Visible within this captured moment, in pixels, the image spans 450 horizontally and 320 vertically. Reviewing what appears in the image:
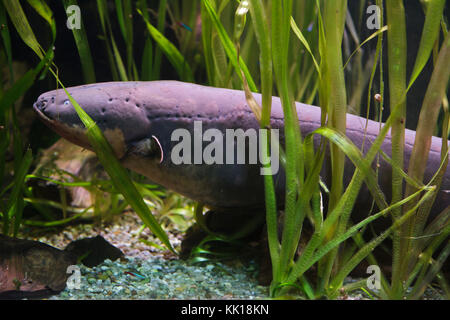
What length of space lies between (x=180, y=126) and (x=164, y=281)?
2.69 feet

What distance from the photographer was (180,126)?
2.05 meters

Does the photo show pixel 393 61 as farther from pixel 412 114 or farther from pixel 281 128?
pixel 412 114

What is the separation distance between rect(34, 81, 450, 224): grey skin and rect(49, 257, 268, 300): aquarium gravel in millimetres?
391

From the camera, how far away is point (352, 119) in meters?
2.16

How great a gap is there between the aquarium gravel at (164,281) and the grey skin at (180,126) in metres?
0.39

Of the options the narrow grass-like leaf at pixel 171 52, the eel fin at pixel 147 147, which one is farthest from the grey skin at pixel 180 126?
the narrow grass-like leaf at pixel 171 52

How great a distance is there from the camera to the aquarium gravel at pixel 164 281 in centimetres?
180
